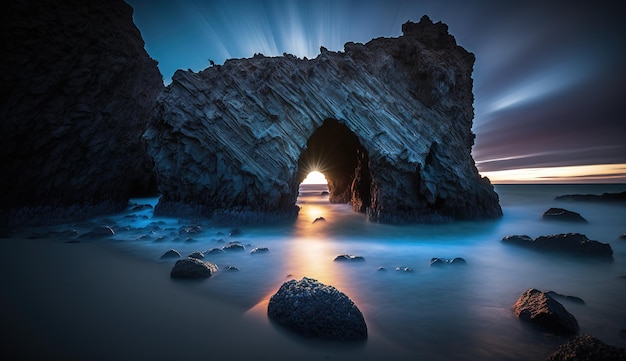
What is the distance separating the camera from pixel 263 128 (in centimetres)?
1440

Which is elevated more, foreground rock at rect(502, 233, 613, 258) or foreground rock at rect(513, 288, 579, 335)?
foreground rock at rect(502, 233, 613, 258)

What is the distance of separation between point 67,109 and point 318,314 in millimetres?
19053

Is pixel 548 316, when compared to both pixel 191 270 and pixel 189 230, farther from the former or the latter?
pixel 189 230

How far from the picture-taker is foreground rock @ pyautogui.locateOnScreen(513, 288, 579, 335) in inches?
145

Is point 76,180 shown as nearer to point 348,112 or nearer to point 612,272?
point 348,112

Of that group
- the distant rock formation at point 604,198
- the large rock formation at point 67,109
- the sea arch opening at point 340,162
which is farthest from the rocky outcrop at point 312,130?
the distant rock formation at point 604,198

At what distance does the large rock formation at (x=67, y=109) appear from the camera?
12.3m

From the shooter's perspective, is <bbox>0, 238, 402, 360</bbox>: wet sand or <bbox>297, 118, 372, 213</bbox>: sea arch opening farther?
<bbox>297, 118, 372, 213</bbox>: sea arch opening

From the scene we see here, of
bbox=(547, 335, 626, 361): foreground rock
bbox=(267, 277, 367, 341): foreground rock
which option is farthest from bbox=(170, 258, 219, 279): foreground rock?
bbox=(547, 335, 626, 361): foreground rock

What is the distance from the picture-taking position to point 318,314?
3.60 m

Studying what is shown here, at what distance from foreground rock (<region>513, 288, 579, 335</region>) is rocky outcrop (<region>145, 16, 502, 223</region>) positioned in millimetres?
11070

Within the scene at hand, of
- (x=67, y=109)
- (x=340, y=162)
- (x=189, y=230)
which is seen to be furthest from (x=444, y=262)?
(x=67, y=109)

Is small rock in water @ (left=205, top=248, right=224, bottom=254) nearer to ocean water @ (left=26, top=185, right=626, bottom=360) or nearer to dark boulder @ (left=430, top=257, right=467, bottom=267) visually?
ocean water @ (left=26, top=185, right=626, bottom=360)

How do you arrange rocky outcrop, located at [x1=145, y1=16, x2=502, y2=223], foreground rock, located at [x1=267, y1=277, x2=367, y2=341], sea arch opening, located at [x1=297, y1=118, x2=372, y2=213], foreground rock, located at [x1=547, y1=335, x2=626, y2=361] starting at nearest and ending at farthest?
1. foreground rock, located at [x1=547, y1=335, x2=626, y2=361]
2. foreground rock, located at [x1=267, y1=277, x2=367, y2=341]
3. rocky outcrop, located at [x1=145, y1=16, x2=502, y2=223]
4. sea arch opening, located at [x1=297, y1=118, x2=372, y2=213]
